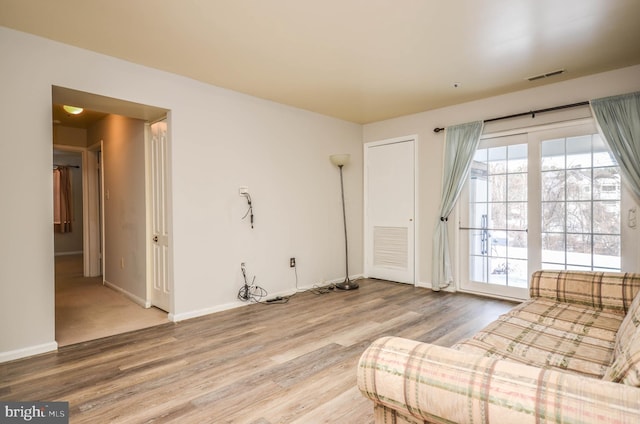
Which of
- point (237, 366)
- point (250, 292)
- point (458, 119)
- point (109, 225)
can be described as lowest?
point (237, 366)

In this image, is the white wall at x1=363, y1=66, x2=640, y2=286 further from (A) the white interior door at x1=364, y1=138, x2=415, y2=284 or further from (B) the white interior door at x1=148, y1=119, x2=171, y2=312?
(B) the white interior door at x1=148, y1=119, x2=171, y2=312

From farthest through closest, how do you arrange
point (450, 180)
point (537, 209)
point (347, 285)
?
point (347, 285) < point (450, 180) < point (537, 209)

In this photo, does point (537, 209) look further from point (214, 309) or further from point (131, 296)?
point (131, 296)

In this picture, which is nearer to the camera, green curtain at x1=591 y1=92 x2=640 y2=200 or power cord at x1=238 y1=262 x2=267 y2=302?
green curtain at x1=591 y1=92 x2=640 y2=200

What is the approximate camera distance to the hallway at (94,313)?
10.4 ft

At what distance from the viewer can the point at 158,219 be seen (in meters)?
3.81

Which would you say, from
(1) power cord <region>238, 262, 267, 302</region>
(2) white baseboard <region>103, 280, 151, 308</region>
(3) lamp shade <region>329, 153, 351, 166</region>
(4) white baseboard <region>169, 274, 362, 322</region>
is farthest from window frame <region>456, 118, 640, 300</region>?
(2) white baseboard <region>103, 280, 151, 308</region>

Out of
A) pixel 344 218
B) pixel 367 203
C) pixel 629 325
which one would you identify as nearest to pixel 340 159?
pixel 344 218

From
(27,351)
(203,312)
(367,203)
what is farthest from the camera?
(367,203)

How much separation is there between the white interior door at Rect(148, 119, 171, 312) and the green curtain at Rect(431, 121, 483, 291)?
3353 mm

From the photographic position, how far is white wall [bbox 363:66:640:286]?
3.50 metres

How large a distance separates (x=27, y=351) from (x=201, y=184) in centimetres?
197

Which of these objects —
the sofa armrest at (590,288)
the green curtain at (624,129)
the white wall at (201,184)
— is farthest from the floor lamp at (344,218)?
the green curtain at (624,129)

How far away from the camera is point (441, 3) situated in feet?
7.52
